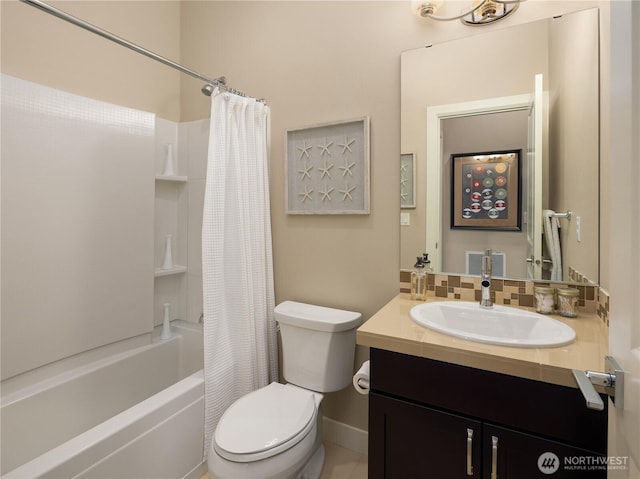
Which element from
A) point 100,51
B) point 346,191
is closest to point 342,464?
point 346,191

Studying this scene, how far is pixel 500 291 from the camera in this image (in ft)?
4.75

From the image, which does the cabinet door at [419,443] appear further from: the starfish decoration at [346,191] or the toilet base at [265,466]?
the starfish decoration at [346,191]

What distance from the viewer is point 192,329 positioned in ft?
7.31

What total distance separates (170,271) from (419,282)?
5.47 feet

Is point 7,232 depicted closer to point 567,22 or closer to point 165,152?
point 165,152

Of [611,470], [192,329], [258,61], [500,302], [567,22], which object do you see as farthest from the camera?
[192,329]

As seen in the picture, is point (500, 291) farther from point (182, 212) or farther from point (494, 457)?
point (182, 212)

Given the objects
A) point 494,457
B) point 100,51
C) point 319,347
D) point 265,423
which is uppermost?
point 100,51

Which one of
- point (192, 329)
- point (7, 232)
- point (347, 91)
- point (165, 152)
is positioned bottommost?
point (192, 329)

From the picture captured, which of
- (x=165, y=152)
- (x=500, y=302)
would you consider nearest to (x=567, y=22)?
(x=500, y=302)

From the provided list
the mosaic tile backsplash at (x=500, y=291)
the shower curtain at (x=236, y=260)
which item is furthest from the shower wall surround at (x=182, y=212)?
the mosaic tile backsplash at (x=500, y=291)

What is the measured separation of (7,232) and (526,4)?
2.53 m

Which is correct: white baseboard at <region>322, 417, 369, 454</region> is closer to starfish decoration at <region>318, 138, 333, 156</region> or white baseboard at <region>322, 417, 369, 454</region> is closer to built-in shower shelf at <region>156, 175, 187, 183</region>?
starfish decoration at <region>318, 138, 333, 156</region>

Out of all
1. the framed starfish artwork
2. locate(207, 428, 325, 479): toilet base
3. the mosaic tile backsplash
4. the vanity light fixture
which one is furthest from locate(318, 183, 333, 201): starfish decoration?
locate(207, 428, 325, 479): toilet base
